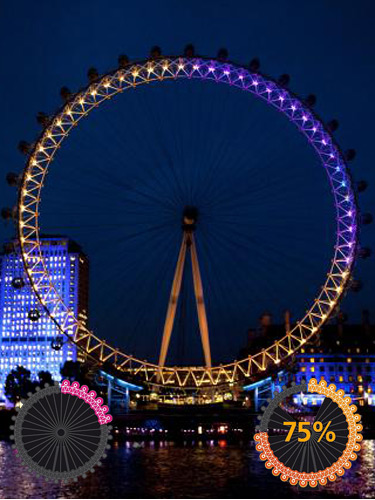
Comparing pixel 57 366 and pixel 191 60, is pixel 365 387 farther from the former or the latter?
pixel 191 60

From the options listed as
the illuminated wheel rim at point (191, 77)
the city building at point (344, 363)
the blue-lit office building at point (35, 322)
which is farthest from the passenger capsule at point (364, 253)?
the blue-lit office building at point (35, 322)

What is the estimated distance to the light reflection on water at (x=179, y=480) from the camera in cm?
3070

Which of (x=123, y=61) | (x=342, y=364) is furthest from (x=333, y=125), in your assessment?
(x=342, y=364)

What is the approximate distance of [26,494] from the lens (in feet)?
98.4

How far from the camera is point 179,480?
112 ft

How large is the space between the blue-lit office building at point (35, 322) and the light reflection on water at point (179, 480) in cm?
11854

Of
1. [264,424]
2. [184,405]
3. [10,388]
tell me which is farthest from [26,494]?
[10,388]

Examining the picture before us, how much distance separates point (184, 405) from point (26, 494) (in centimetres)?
3335

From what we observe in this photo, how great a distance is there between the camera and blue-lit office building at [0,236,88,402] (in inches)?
6412

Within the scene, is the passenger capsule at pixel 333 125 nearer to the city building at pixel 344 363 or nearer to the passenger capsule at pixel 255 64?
the passenger capsule at pixel 255 64

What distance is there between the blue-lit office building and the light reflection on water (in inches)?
4667
